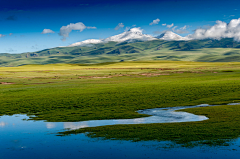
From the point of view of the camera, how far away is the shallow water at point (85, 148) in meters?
18.4

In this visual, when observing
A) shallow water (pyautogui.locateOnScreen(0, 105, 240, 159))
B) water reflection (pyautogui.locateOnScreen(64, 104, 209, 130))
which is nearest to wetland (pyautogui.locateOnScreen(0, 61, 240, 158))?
shallow water (pyautogui.locateOnScreen(0, 105, 240, 159))

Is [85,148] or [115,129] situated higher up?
[115,129]

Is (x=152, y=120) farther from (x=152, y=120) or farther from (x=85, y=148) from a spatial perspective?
(x=85, y=148)

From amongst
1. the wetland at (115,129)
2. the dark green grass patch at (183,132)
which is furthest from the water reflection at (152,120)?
the dark green grass patch at (183,132)

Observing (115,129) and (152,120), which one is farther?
(152,120)

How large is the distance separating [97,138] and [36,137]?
244 inches

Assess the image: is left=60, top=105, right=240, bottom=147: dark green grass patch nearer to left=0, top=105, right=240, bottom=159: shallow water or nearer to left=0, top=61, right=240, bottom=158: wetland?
left=0, top=61, right=240, bottom=158: wetland

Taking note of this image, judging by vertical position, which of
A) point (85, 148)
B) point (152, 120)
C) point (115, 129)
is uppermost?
point (115, 129)

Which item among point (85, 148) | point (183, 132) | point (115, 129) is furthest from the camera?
point (115, 129)

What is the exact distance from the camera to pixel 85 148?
66.7 ft

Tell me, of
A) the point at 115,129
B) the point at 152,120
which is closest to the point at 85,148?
the point at 115,129

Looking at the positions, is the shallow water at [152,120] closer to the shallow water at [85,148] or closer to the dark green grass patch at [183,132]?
the dark green grass patch at [183,132]

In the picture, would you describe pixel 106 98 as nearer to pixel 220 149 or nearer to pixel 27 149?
pixel 27 149

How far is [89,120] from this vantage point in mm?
31188
